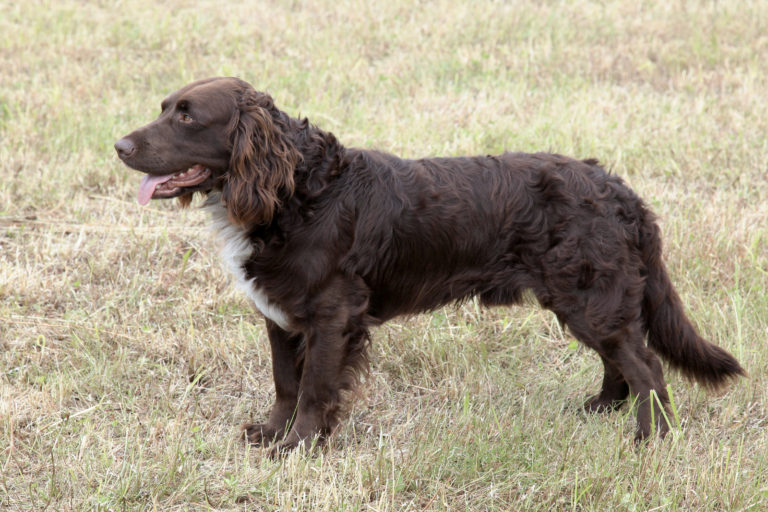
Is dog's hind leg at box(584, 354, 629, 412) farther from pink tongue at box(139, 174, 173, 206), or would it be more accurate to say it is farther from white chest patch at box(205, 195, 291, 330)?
pink tongue at box(139, 174, 173, 206)

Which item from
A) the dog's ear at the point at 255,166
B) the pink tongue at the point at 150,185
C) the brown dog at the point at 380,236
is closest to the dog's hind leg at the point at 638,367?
the brown dog at the point at 380,236

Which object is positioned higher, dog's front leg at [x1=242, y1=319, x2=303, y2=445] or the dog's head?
the dog's head

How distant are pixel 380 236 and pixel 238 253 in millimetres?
615

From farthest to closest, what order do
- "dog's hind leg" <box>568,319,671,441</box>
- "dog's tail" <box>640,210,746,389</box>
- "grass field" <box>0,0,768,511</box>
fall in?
"dog's tail" <box>640,210,746,389</box>
"dog's hind leg" <box>568,319,671,441</box>
"grass field" <box>0,0,768,511</box>

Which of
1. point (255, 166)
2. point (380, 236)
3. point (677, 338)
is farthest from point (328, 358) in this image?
point (677, 338)

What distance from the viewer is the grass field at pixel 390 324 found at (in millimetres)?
3326

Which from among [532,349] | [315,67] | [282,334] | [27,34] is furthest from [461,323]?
[27,34]

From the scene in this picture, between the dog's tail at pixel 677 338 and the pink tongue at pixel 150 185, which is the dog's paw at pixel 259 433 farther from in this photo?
the dog's tail at pixel 677 338

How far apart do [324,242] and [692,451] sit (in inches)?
70.5

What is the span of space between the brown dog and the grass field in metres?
0.38

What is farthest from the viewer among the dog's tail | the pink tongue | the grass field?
the dog's tail

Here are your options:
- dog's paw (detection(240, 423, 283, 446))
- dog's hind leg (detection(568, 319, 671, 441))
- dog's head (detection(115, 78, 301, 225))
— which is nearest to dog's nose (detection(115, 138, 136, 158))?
dog's head (detection(115, 78, 301, 225))

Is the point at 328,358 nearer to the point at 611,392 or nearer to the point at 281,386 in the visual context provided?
the point at 281,386

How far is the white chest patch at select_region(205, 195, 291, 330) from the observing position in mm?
3621
